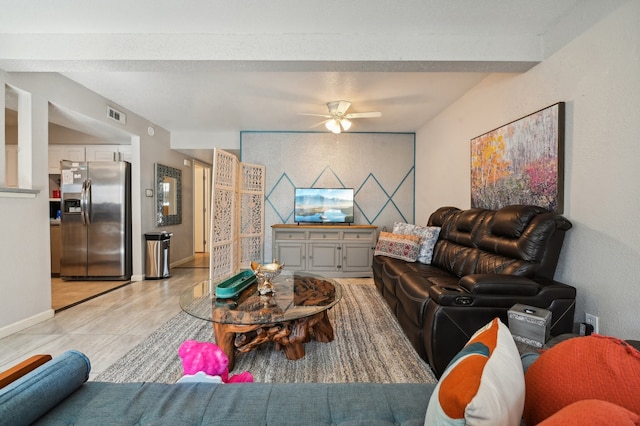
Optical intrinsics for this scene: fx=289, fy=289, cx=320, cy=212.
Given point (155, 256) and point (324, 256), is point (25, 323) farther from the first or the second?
point (324, 256)

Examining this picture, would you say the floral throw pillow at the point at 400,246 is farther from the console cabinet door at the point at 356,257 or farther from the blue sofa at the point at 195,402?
the blue sofa at the point at 195,402

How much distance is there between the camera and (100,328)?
2.63 meters

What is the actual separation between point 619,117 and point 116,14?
10.7 feet

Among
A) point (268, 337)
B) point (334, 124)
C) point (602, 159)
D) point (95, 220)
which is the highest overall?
point (334, 124)

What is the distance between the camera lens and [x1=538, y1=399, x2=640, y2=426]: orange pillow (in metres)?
0.41

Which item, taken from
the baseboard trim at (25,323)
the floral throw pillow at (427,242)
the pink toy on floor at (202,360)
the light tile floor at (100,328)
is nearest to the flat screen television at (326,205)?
the floral throw pillow at (427,242)

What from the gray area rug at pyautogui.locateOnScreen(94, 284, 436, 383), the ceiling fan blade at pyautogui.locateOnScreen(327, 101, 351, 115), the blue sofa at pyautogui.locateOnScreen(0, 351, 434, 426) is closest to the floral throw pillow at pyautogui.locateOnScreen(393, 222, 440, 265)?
the gray area rug at pyautogui.locateOnScreen(94, 284, 436, 383)

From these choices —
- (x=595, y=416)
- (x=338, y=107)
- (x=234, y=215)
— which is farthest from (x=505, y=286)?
(x=234, y=215)

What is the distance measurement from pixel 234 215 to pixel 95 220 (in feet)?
6.74

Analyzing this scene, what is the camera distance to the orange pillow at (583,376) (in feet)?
1.78

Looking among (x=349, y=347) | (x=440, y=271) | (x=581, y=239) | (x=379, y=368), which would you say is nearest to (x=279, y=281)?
(x=349, y=347)

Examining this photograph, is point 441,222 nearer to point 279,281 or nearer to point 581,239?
point 581,239

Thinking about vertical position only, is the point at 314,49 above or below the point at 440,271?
above

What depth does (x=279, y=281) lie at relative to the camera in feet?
8.89
